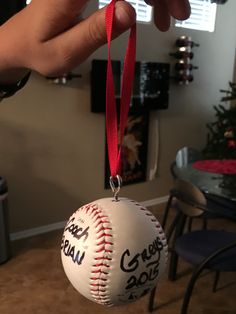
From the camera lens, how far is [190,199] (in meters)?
1.79

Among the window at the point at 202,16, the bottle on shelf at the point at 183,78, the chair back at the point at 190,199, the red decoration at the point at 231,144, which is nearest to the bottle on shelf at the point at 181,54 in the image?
the bottle on shelf at the point at 183,78

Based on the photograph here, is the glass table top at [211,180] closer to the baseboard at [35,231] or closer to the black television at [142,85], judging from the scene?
the black television at [142,85]

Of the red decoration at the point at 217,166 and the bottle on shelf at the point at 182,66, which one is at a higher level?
the bottle on shelf at the point at 182,66

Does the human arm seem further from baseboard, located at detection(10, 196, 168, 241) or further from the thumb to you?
baseboard, located at detection(10, 196, 168, 241)

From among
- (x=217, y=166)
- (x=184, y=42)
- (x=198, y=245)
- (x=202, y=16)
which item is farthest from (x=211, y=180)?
(x=202, y=16)

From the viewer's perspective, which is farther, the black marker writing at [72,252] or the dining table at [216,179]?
the dining table at [216,179]

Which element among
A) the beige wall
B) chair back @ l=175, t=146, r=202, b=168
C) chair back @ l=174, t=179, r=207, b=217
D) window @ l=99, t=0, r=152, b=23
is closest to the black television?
the beige wall

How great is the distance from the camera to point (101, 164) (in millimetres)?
3188

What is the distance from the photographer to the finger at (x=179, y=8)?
569 millimetres

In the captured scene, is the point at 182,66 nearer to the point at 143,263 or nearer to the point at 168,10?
the point at 168,10

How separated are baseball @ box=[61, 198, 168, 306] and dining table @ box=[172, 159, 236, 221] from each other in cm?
118

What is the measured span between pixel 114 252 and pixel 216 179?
1.62 metres

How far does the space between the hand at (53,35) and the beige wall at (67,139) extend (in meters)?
2.00

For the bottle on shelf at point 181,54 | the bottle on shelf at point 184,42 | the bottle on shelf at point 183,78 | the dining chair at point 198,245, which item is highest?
the bottle on shelf at point 184,42
